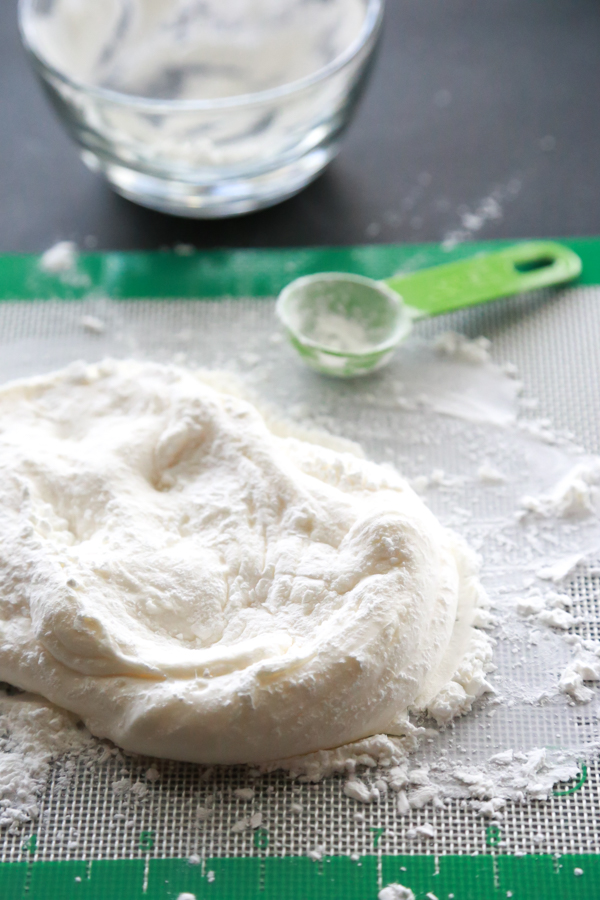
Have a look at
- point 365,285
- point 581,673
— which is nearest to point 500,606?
point 581,673

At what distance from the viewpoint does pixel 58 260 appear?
1673mm

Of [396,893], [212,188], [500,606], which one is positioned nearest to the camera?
[396,893]

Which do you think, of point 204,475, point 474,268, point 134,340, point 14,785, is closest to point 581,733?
point 204,475

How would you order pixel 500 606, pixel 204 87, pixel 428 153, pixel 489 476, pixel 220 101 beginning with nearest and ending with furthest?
1. pixel 500 606
2. pixel 489 476
3. pixel 220 101
4. pixel 204 87
5. pixel 428 153

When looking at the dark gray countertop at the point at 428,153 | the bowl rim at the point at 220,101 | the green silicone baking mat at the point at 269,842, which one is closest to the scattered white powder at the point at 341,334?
the dark gray countertop at the point at 428,153

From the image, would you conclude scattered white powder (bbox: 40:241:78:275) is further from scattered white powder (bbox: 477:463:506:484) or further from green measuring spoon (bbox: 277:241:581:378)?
scattered white powder (bbox: 477:463:506:484)

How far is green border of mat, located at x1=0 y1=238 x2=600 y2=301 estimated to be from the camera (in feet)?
5.35

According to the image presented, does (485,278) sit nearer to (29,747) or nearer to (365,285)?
(365,285)

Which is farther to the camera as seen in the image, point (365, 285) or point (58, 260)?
point (58, 260)

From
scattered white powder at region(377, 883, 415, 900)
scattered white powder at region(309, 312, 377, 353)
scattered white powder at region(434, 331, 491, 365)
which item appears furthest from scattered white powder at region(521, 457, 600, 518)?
scattered white powder at region(377, 883, 415, 900)

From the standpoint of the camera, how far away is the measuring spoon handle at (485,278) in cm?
155

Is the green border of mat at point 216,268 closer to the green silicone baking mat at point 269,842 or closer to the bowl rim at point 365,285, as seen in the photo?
the bowl rim at point 365,285

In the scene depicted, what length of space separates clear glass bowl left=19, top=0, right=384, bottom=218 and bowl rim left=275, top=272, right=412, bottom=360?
0.28 m

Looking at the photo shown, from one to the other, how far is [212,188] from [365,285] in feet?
1.25
